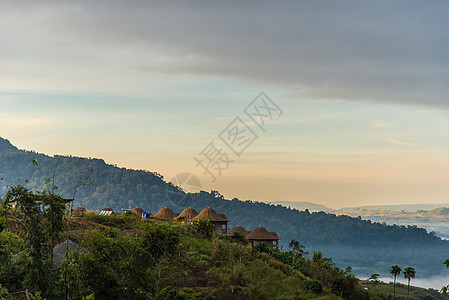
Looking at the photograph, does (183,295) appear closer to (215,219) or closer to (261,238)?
(215,219)

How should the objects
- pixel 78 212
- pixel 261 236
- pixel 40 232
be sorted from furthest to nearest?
1. pixel 261 236
2. pixel 78 212
3. pixel 40 232

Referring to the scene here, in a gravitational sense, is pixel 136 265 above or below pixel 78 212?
below

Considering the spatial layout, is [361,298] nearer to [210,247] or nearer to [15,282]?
[210,247]

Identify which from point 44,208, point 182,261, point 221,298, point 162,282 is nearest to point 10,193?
point 44,208

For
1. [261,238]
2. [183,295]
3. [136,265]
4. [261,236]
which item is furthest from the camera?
[261,236]

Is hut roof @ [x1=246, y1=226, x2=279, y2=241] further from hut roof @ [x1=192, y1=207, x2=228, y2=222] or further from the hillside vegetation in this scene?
the hillside vegetation

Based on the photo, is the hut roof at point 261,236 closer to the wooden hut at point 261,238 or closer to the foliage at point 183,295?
the wooden hut at point 261,238

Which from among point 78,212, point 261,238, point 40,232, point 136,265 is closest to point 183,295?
point 136,265

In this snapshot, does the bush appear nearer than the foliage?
No

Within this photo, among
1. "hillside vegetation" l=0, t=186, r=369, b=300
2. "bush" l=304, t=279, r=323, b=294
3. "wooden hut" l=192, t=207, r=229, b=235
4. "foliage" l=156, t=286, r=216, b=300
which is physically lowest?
"foliage" l=156, t=286, r=216, b=300

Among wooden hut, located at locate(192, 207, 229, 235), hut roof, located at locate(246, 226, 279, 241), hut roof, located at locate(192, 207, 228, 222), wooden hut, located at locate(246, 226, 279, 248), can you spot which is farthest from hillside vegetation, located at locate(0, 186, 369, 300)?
hut roof, located at locate(246, 226, 279, 241)

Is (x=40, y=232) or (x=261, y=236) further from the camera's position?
(x=261, y=236)

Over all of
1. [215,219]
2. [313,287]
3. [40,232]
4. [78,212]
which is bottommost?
[313,287]

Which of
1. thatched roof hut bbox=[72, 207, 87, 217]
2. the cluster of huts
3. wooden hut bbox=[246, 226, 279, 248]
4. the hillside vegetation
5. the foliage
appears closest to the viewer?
the hillside vegetation
